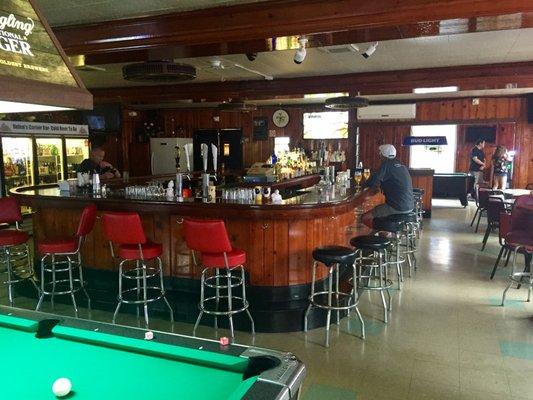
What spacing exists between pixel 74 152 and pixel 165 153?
2.36 m

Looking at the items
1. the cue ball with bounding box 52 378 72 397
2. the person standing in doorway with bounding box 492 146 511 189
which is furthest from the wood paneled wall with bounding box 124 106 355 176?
the cue ball with bounding box 52 378 72 397

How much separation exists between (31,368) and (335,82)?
6627 mm

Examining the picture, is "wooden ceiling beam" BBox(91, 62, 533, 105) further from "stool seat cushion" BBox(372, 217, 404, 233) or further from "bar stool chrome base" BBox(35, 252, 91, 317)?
"bar stool chrome base" BBox(35, 252, 91, 317)

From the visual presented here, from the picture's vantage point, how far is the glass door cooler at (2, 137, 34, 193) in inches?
341

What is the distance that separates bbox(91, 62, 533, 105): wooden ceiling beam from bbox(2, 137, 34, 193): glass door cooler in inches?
72.9

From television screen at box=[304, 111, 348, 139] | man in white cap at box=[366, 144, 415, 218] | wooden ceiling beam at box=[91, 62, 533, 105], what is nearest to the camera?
man in white cap at box=[366, 144, 415, 218]

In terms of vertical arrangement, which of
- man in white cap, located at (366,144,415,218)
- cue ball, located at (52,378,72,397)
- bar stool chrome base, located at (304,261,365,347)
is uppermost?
man in white cap, located at (366,144,415,218)

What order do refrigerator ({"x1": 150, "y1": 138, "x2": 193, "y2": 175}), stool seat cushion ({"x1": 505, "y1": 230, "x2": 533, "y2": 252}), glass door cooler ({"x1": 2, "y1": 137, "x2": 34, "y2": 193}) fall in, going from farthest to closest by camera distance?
1. refrigerator ({"x1": 150, "y1": 138, "x2": 193, "y2": 175})
2. glass door cooler ({"x1": 2, "y1": 137, "x2": 34, "y2": 193})
3. stool seat cushion ({"x1": 505, "y1": 230, "x2": 533, "y2": 252})

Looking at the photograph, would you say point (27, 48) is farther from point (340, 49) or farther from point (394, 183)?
point (394, 183)

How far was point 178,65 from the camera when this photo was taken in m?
4.38

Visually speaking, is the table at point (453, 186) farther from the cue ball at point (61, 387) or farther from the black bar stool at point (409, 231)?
the cue ball at point (61, 387)

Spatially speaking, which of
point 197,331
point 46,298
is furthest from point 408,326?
point 46,298

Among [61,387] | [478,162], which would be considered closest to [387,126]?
[478,162]

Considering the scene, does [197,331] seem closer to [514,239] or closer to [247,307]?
[247,307]
